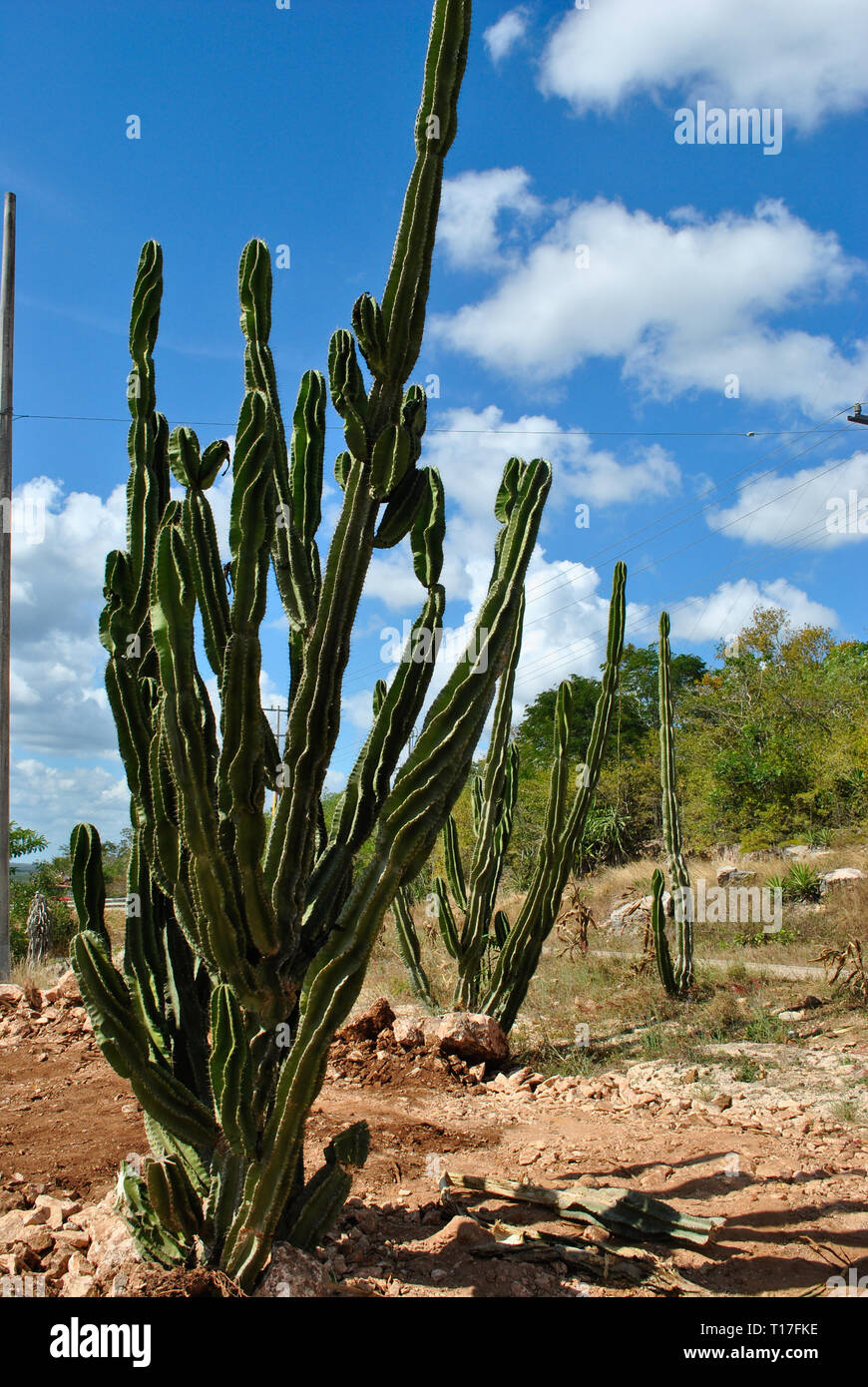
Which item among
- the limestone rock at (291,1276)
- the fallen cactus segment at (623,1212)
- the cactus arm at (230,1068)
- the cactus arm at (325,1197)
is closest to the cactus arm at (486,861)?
the fallen cactus segment at (623,1212)

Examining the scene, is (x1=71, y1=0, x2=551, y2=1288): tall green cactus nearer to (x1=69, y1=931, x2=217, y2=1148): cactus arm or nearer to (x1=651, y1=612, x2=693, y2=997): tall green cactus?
(x1=69, y1=931, x2=217, y2=1148): cactus arm

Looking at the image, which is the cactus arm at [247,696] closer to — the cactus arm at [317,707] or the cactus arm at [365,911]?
the cactus arm at [317,707]

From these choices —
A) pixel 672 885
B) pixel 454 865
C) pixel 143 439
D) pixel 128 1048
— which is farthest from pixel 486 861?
pixel 128 1048

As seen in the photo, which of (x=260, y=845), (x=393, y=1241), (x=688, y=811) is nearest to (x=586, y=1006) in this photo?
(x=393, y=1241)

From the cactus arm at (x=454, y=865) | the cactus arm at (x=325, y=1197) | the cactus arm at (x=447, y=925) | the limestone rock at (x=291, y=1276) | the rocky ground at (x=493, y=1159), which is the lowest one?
the rocky ground at (x=493, y=1159)

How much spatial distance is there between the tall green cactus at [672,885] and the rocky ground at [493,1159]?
129cm

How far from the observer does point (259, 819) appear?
2498mm

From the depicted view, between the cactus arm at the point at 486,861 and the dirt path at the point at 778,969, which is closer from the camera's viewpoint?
the cactus arm at the point at 486,861

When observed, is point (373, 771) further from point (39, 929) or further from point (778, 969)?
point (39, 929)

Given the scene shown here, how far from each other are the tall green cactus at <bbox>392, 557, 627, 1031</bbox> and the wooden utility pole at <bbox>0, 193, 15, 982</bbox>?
445 cm

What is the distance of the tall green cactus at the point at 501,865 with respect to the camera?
6.21 metres

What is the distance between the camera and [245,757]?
8.22 ft

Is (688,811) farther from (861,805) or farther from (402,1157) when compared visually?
(402,1157)

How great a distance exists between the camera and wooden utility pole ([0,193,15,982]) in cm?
906
